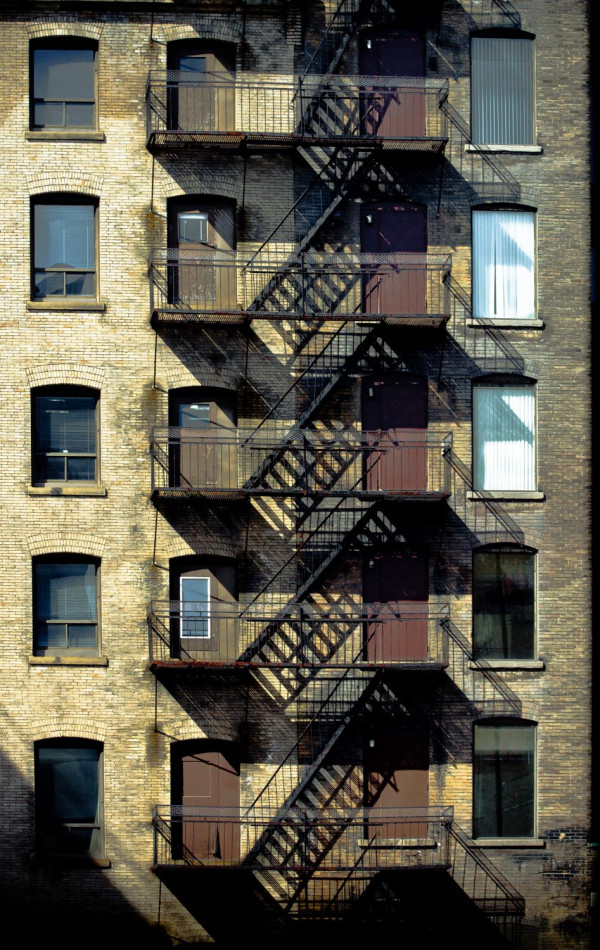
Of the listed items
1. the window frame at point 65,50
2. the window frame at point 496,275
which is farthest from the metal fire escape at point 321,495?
the window frame at point 65,50

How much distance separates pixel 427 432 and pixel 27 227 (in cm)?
905

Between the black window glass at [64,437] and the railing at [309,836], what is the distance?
691cm

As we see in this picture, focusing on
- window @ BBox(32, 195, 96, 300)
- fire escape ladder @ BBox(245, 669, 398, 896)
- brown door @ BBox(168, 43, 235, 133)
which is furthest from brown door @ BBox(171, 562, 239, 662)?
brown door @ BBox(168, 43, 235, 133)

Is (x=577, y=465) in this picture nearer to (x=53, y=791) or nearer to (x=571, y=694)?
(x=571, y=694)

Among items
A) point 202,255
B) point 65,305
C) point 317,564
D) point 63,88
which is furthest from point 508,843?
point 63,88

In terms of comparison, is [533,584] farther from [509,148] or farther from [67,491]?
[67,491]

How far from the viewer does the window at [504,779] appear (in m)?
23.4

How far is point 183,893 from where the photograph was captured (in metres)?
22.8

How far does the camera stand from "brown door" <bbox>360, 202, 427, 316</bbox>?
23.7 metres

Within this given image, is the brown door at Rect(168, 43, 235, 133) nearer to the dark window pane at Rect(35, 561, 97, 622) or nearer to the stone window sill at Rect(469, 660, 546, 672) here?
the dark window pane at Rect(35, 561, 97, 622)

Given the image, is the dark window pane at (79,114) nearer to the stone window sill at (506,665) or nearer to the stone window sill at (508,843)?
the stone window sill at (506,665)

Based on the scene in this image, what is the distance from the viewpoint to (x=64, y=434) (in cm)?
2339

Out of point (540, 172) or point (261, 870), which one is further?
point (540, 172)

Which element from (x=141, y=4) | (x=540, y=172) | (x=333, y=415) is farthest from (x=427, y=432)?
(x=141, y=4)
